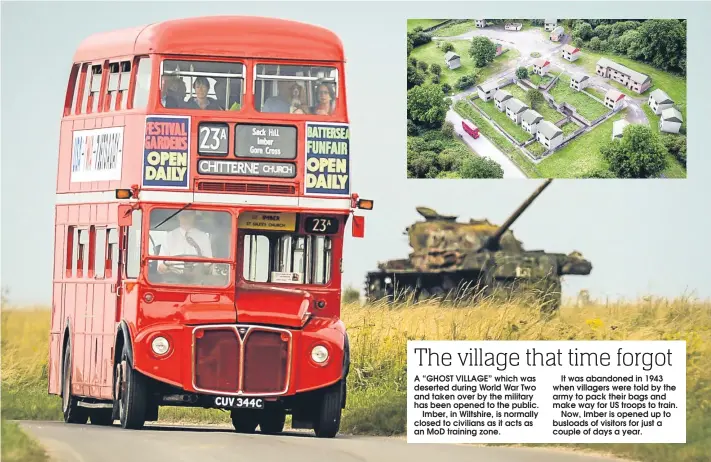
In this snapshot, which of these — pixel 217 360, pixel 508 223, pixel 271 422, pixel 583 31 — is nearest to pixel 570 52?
pixel 583 31

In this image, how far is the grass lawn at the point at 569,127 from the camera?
2788 centimetres

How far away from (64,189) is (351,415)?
159 inches

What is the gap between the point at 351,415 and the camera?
19453 millimetres

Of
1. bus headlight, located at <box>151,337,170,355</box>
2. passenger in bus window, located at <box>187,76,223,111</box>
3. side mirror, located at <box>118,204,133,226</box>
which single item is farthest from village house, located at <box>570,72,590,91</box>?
bus headlight, located at <box>151,337,170,355</box>

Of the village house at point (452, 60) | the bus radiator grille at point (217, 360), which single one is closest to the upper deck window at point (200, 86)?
the bus radiator grille at point (217, 360)

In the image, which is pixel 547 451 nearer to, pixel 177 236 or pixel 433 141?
pixel 177 236

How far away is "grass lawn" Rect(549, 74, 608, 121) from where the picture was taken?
27.2 m

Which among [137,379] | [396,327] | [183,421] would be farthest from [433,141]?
[137,379]

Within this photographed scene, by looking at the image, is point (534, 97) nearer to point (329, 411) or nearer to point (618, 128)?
point (618, 128)

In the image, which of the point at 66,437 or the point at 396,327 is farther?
the point at 396,327

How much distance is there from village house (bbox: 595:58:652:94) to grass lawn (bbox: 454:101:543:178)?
1.86 m

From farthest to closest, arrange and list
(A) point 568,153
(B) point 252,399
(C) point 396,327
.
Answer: (A) point 568,153 < (C) point 396,327 < (B) point 252,399

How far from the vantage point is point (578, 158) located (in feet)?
91.0

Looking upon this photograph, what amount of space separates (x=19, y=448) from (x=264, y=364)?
7.56 feet
